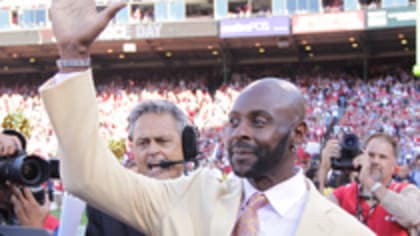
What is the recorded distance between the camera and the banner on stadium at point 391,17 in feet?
83.0

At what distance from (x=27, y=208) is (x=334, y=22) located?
24.3 m

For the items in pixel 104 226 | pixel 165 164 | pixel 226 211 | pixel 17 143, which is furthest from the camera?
pixel 165 164

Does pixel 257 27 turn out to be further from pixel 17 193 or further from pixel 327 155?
pixel 17 193

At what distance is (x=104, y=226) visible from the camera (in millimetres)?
2275

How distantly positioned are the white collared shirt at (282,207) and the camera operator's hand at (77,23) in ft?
Result: 2.18

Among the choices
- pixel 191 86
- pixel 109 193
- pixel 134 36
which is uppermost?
pixel 109 193

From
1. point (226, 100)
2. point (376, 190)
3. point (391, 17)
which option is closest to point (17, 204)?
point (376, 190)

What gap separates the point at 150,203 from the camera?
1880mm

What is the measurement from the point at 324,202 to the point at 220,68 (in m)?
29.6

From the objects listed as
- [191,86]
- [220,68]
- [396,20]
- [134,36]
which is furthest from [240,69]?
[396,20]

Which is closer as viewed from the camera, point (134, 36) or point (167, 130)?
point (167, 130)

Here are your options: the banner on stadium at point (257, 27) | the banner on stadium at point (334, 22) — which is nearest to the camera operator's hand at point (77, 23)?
the banner on stadium at point (334, 22)

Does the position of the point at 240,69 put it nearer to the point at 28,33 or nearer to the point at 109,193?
the point at 28,33

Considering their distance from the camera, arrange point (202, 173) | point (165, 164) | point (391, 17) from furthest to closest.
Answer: point (391, 17)
point (165, 164)
point (202, 173)
